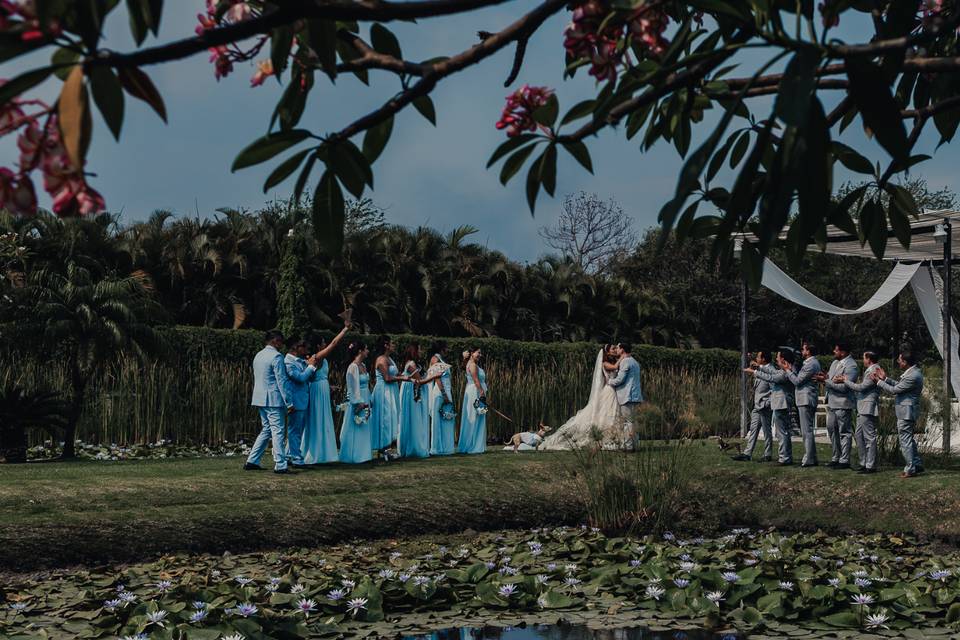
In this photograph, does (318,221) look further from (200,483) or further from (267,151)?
(200,483)

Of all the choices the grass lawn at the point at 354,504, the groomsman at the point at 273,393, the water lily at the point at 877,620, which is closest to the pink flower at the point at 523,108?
the water lily at the point at 877,620

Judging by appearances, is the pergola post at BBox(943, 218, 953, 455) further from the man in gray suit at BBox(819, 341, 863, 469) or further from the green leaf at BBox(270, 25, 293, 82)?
the green leaf at BBox(270, 25, 293, 82)

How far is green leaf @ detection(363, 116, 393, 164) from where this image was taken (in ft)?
8.18

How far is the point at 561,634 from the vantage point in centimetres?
601

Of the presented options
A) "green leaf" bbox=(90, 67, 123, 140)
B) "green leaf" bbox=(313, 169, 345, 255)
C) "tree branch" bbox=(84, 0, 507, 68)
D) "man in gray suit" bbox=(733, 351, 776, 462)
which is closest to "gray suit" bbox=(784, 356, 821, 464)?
"man in gray suit" bbox=(733, 351, 776, 462)

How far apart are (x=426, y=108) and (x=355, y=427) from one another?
1084 centimetres

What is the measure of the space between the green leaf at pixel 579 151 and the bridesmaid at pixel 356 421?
35.0 feet

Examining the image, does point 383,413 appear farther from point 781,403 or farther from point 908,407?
point 908,407

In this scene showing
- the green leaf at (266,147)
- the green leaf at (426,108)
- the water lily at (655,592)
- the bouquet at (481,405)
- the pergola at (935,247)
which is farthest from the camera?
the bouquet at (481,405)

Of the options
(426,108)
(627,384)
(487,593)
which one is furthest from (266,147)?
(627,384)

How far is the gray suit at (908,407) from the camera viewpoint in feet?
35.8

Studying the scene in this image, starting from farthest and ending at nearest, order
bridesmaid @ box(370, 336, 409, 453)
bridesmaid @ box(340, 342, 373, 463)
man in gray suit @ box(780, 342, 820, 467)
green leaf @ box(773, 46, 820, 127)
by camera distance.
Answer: bridesmaid @ box(370, 336, 409, 453), bridesmaid @ box(340, 342, 373, 463), man in gray suit @ box(780, 342, 820, 467), green leaf @ box(773, 46, 820, 127)

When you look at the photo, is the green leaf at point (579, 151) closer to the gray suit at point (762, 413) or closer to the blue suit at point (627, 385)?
the gray suit at point (762, 413)

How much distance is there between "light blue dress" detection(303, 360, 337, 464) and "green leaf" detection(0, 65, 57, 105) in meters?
11.2
